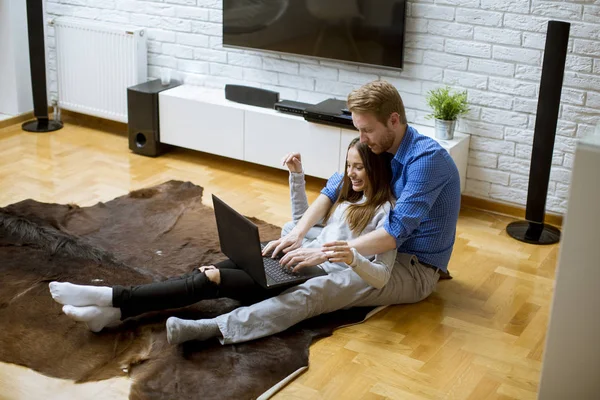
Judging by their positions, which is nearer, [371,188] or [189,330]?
[189,330]

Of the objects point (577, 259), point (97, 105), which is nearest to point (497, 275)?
point (577, 259)

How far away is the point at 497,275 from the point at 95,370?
175 centimetres

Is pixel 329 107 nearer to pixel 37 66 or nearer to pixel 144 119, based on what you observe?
pixel 144 119

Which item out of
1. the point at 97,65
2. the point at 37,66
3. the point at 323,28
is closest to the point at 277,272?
the point at 323,28

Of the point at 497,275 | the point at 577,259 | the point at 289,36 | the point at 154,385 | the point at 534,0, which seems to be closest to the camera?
the point at 577,259

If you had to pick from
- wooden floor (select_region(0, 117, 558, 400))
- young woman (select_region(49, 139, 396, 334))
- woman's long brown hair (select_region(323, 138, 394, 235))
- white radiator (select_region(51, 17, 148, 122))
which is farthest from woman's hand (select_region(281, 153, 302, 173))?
white radiator (select_region(51, 17, 148, 122))

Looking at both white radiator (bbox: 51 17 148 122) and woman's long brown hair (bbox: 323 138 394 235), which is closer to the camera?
woman's long brown hair (bbox: 323 138 394 235)

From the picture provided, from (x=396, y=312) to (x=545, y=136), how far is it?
119 centimetres

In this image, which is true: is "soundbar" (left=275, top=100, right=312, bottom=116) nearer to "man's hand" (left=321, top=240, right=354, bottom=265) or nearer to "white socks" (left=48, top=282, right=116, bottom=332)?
"man's hand" (left=321, top=240, right=354, bottom=265)

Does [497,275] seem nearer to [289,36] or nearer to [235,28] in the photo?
[289,36]

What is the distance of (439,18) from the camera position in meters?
4.02

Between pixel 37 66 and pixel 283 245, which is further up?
pixel 37 66

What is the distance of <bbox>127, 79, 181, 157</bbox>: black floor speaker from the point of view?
4.80 meters

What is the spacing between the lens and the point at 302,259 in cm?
285
